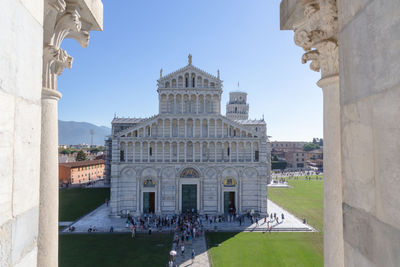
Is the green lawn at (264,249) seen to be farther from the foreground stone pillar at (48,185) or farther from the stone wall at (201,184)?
the foreground stone pillar at (48,185)

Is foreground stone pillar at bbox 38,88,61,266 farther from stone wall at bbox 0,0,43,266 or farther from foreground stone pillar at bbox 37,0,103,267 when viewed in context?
stone wall at bbox 0,0,43,266

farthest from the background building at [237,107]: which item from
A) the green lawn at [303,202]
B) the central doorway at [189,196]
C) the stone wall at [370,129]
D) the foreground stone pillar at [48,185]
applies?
the stone wall at [370,129]

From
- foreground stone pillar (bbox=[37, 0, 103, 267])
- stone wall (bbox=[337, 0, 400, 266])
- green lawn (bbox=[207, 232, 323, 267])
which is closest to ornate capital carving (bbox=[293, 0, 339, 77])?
stone wall (bbox=[337, 0, 400, 266])

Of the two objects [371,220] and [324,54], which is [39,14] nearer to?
[371,220]

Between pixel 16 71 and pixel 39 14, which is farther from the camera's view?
pixel 39 14

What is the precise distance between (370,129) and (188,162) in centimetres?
2828

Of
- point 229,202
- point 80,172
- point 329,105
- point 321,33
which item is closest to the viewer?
point 321,33

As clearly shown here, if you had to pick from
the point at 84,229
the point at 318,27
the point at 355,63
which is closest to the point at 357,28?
A: the point at 355,63

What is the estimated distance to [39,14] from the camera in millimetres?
2139

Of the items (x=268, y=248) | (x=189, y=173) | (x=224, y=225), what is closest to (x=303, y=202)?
(x=224, y=225)

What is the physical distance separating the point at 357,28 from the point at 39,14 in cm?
275

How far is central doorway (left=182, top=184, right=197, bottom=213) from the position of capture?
2997 cm

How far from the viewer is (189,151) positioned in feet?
100

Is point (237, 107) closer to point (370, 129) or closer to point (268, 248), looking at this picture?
point (268, 248)
